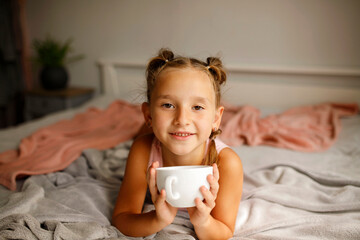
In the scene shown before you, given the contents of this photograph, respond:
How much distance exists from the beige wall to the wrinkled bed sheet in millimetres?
956

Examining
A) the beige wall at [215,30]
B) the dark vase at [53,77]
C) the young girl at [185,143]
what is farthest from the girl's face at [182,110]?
the dark vase at [53,77]

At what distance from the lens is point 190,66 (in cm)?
80

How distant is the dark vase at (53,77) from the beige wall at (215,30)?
247 mm

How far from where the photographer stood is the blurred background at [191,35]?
2059mm

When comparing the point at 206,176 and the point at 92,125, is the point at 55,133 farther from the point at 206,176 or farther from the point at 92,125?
the point at 206,176

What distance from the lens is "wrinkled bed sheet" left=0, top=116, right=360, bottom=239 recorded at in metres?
0.81

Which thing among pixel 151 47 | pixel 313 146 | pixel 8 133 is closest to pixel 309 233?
pixel 313 146

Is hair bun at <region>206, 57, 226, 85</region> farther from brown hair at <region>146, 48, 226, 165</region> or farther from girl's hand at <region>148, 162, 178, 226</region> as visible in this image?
girl's hand at <region>148, 162, 178, 226</region>

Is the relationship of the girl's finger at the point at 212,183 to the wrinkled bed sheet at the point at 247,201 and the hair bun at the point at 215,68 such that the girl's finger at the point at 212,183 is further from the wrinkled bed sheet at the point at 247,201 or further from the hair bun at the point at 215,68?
the hair bun at the point at 215,68

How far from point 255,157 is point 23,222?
92 centimetres

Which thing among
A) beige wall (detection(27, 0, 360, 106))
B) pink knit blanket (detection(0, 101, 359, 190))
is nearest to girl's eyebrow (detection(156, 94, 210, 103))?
pink knit blanket (detection(0, 101, 359, 190))

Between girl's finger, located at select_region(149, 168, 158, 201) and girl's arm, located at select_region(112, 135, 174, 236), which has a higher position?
girl's finger, located at select_region(149, 168, 158, 201)

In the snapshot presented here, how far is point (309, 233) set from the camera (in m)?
Result: 0.82

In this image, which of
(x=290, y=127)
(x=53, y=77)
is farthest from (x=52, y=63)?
(x=290, y=127)
